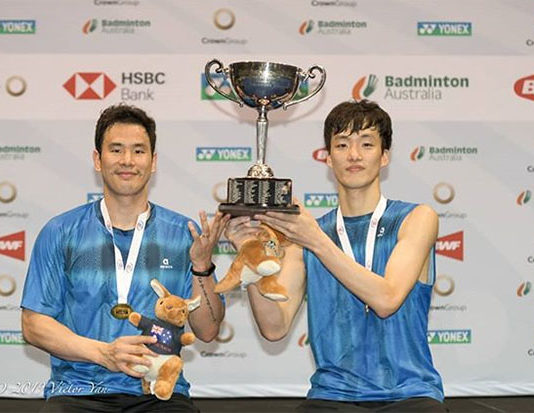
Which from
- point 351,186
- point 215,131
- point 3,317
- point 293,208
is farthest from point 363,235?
point 3,317

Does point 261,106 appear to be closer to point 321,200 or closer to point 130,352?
point 130,352

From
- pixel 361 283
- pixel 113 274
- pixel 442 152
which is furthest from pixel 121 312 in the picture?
pixel 442 152

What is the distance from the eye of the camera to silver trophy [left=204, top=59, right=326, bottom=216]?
3104 millimetres

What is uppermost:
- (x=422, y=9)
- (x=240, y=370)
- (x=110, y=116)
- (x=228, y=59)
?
(x=422, y=9)

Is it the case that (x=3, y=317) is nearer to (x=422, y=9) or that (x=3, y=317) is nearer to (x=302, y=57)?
(x=302, y=57)

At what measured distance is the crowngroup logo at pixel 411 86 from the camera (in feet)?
20.0

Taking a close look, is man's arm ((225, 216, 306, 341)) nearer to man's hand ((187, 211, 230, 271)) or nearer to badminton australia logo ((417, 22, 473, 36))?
man's hand ((187, 211, 230, 271))

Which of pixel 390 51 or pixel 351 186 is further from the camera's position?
pixel 390 51

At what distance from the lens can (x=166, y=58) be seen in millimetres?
6094

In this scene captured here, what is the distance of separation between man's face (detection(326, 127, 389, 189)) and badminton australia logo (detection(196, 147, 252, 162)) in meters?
2.74

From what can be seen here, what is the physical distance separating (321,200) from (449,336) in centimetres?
129

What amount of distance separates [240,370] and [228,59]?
2140 millimetres

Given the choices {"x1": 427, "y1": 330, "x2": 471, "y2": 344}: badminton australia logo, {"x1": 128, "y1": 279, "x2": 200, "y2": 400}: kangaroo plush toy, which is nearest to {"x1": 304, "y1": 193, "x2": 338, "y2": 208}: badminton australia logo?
{"x1": 427, "y1": 330, "x2": 471, "y2": 344}: badminton australia logo

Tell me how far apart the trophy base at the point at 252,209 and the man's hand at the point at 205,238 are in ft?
0.19
